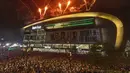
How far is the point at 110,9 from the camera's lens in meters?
47.5

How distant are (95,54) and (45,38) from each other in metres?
28.0

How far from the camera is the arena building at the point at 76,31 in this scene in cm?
4706

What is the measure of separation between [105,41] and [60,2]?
112ft

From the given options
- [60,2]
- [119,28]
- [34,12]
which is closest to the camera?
[119,28]

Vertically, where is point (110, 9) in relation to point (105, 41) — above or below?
above

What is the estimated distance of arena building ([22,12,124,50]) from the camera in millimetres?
47059

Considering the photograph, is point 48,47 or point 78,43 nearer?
point 78,43

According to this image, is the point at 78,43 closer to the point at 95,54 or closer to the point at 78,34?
the point at 78,34

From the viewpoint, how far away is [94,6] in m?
52.5

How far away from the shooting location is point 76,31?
56.9 m

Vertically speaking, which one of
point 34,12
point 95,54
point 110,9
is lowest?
point 95,54

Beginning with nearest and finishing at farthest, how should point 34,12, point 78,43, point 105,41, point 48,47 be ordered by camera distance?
1. point 105,41
2. point 78,43
3. point 48,47
4. point 34,12

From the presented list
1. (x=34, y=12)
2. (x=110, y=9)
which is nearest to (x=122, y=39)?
(x=110, y=9)

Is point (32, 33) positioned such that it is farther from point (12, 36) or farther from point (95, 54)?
point (95, 54)
